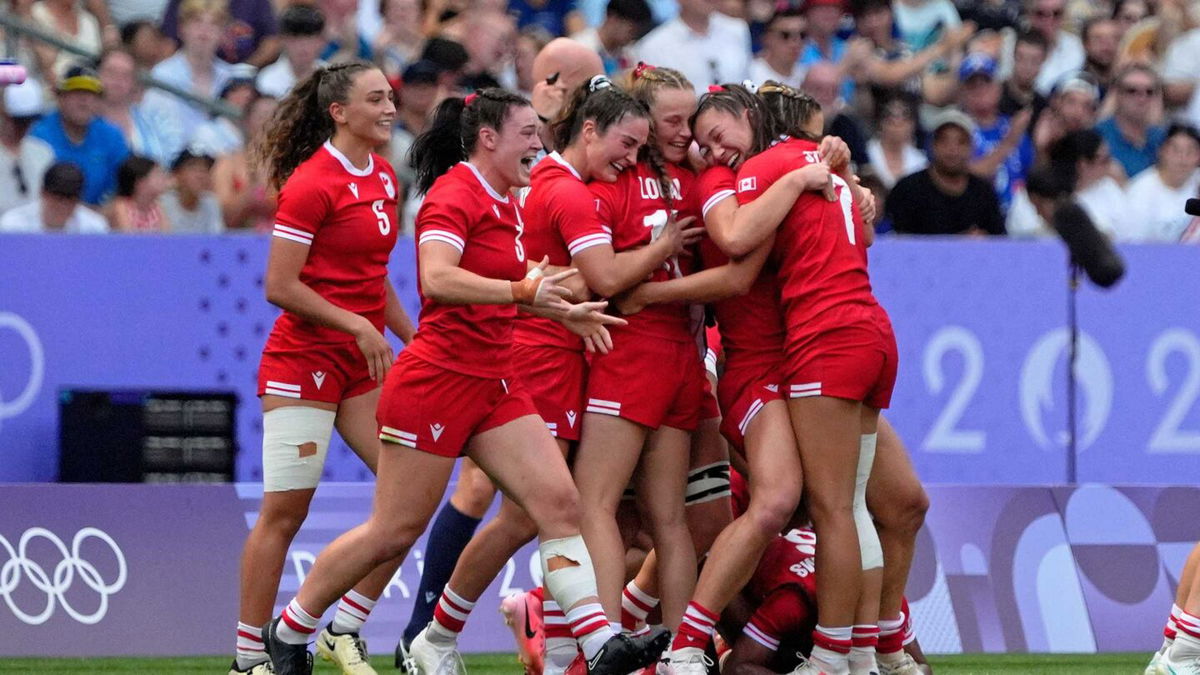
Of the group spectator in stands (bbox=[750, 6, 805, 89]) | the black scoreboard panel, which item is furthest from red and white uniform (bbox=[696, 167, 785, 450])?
spectator in stands (bbox=[750, 6, 805, 89])

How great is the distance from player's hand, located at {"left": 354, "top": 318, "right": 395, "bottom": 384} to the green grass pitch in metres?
1.60

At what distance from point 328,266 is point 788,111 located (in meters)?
1.85

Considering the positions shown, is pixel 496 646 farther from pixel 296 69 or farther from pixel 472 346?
pixel 296 69

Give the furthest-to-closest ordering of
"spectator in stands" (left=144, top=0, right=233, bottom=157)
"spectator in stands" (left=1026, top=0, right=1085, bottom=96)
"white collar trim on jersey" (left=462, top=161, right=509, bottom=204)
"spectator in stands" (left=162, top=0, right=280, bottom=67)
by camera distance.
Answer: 1. "spectator in stands" (left=1026, top=0, right=1085, bottom=96)
2. "spectator in stands" (left=162, top=0, right=280, bottom=67)
3. "spectator in stands" (left=144, top=0, right=233, bottom=157)
4. "white collar trim on jersey" (left=462, top=161, right=509, bottom=204)

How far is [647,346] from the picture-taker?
289 inches

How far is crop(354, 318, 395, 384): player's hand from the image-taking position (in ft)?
24.4

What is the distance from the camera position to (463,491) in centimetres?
845

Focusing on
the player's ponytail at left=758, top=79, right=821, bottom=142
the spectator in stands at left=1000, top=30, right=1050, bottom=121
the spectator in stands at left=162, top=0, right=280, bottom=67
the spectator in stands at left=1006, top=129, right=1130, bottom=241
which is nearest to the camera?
the player's ponytail at left=758, top=79, right=821, bottom=142

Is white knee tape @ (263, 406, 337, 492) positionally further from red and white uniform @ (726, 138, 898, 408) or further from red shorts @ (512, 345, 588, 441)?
red and white uniform @ (726, 138, 898, 408)

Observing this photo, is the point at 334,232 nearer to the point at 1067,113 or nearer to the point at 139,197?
the point at 139,197

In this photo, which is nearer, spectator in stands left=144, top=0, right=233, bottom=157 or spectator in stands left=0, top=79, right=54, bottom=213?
spectator in stands left=0, top=79, right=54, bottom=213

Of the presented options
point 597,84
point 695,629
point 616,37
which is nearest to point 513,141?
point 597,84

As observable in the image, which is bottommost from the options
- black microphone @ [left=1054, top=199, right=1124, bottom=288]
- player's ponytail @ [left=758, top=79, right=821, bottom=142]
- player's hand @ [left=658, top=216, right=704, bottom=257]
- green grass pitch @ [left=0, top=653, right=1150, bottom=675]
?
green grass pitch @ [left=0, top=653, right=1150, bottom=675]

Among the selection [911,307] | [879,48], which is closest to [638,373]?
[911,307]
